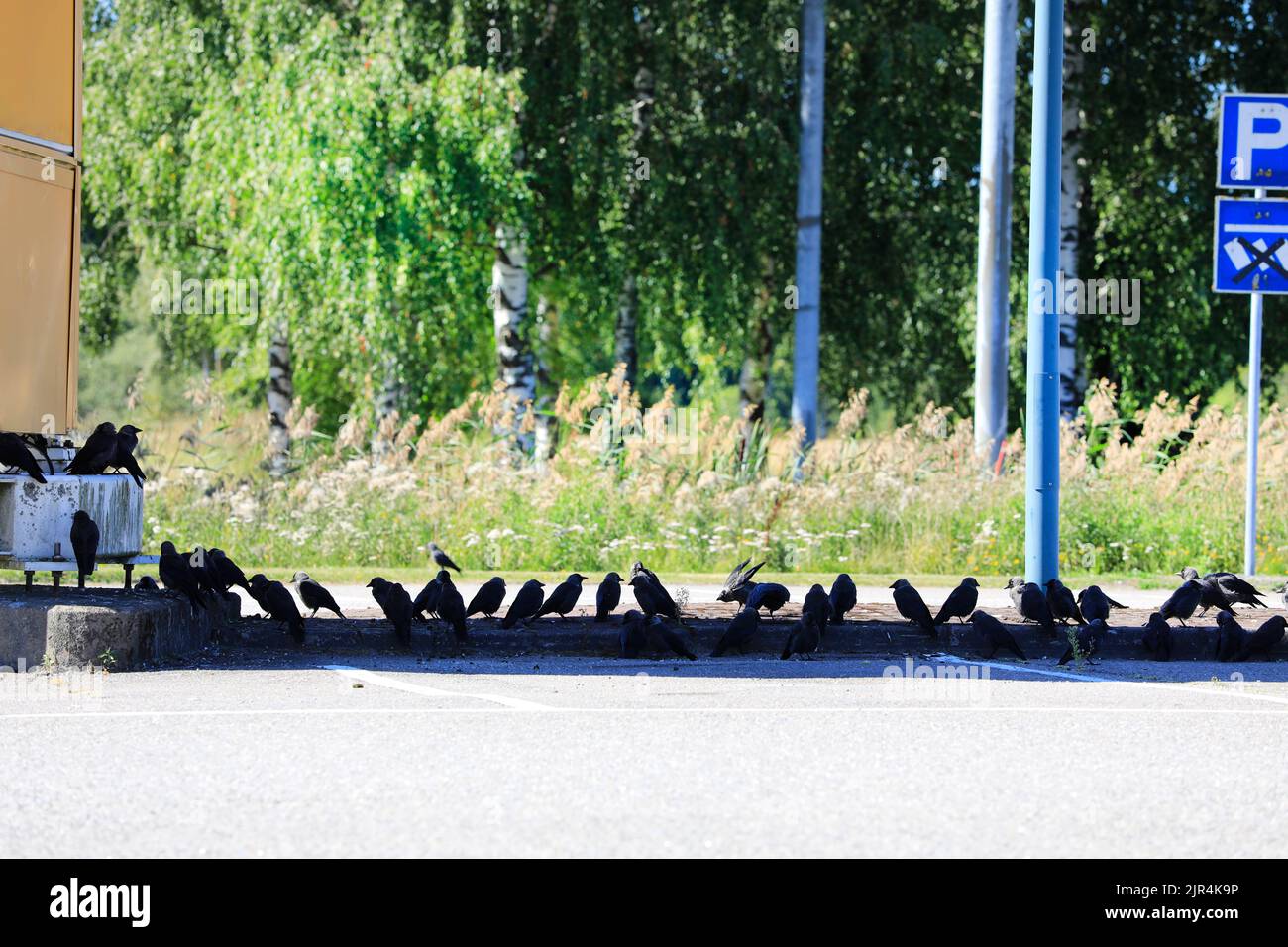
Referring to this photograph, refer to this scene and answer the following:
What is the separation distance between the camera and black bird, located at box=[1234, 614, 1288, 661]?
32.2 ft

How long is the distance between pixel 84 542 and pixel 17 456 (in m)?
0.58

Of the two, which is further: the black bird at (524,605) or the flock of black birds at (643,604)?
the black bird at (524,605)

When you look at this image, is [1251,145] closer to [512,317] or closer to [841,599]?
[841,599]

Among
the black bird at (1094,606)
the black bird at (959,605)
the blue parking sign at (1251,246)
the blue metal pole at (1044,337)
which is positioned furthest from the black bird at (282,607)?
the blue parking sign at (1251,246)

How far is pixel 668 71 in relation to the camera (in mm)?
21688

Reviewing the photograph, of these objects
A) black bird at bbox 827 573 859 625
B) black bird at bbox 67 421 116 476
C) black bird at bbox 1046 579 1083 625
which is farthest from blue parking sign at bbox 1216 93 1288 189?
black bird at bbox 67 421 116 476

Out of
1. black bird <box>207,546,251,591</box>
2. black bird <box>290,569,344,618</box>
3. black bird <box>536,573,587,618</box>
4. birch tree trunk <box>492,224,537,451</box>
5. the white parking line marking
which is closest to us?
the white parking line marking

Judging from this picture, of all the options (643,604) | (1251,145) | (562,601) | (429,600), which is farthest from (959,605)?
(1251,145)

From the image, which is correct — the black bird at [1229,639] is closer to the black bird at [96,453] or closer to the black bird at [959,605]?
the black bird at [959,605]

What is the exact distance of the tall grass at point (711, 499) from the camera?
1560cm

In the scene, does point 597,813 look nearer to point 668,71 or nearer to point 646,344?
point 668,71

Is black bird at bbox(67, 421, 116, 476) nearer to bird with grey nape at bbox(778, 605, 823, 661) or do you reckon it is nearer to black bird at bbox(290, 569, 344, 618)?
black bird at bbox(290, 569, 344, 618)

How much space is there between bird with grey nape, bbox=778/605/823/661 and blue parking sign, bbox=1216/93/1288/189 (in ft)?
19.2

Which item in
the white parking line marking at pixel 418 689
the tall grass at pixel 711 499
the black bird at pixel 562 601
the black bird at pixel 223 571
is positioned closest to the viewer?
the white parking line marking at pixel 418 689
